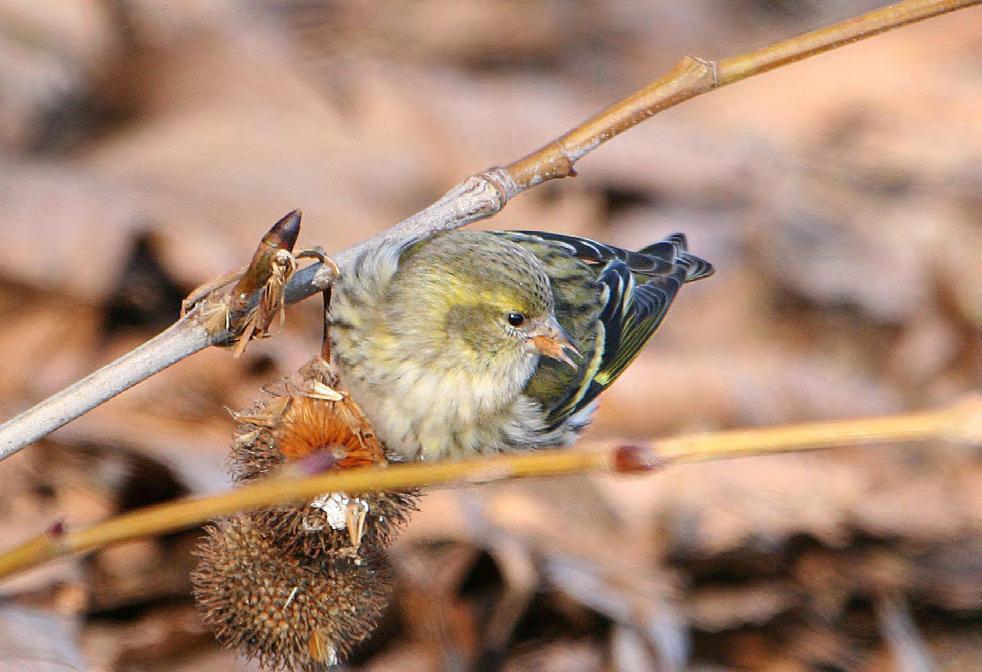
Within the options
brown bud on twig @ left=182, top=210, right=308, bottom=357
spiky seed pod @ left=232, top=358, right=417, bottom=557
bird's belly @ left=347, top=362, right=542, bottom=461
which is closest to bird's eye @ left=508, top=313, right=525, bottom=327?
bird's belly @ left=347, top=362, right=542, bottom=461

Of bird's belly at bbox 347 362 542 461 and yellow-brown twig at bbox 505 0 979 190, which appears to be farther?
bird's belly at bbox 347 362 542 461

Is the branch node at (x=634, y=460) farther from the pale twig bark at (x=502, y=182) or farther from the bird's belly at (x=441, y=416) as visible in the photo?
the bird's belly at (x=441, y=416)

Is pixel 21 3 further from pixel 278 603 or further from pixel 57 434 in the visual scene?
pixel 278 603

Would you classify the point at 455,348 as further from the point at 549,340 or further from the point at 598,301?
the point at 598,301

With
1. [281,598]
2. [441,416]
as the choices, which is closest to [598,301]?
[441,416]

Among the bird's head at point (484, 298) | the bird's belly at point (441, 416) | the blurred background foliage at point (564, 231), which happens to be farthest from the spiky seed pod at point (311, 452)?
the blurred background foliage at point (564, 231)

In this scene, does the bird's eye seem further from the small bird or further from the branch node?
the branch node

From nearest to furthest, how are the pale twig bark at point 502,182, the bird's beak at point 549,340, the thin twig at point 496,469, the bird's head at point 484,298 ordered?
the thin twig at point 496,469
the pale twig bark at point 502,182
the bird's head at point 484,298
the bird's beak at point 549,340

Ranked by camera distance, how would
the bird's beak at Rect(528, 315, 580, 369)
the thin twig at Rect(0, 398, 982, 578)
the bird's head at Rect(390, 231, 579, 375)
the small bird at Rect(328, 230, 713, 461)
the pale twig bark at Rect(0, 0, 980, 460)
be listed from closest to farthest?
the thin twig at Rect(0, 398, 982, 578) → the pale twig bark at Rect(0, 0, 980, 460) → the small bird at Rect(328, 230, 713, 461) → the bird's head at Rect(390, 231, 579, 375) → the bird's beak at Rect(528, 315, 580, 369)
